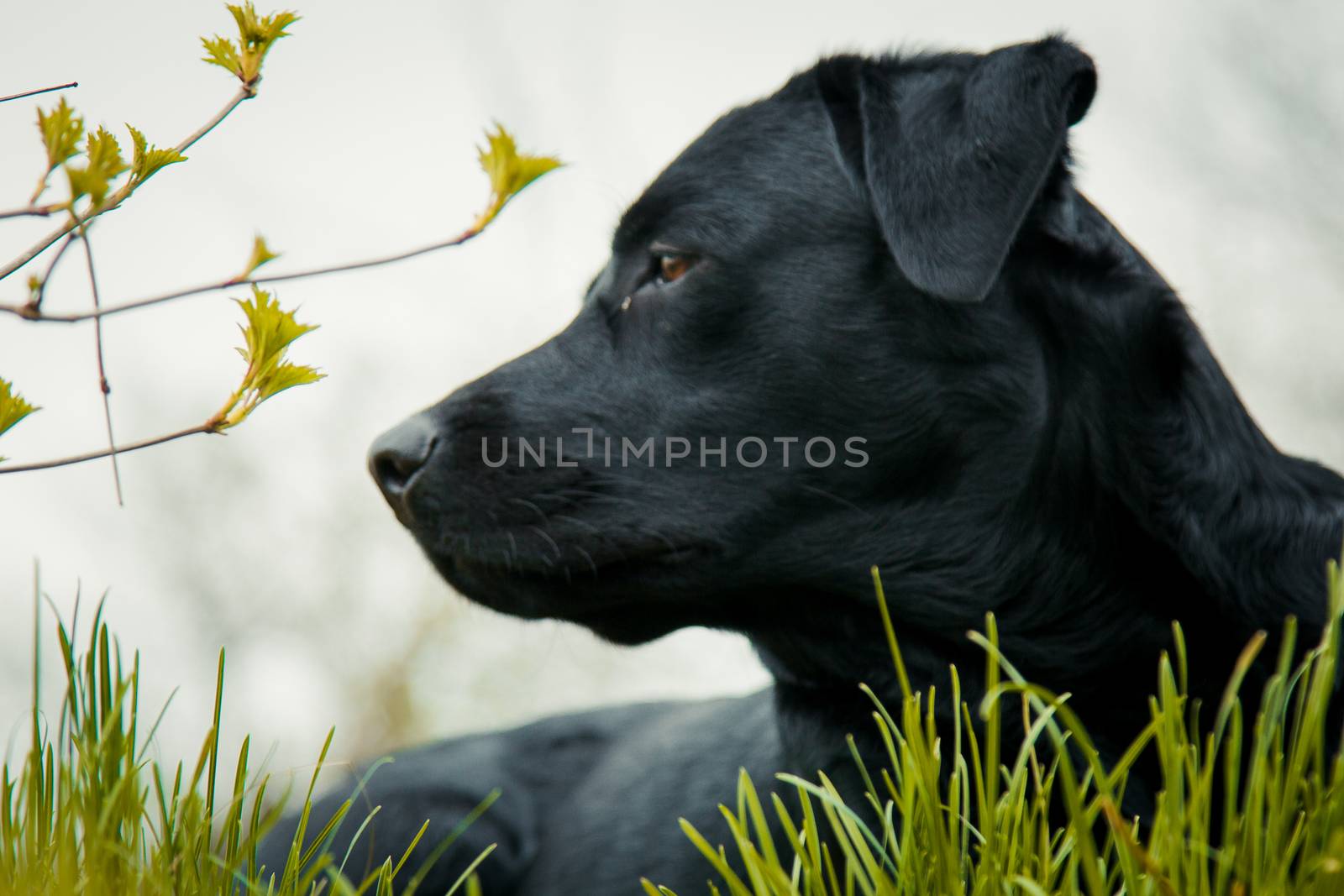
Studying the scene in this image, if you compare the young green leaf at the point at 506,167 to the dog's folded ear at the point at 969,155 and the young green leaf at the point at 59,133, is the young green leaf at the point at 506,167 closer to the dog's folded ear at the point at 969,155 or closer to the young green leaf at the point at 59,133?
the young green leaf at the point at 59,133

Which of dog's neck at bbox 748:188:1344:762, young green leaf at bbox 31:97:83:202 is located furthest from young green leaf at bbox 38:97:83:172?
dog's neck at bbox 748:188:1344:762

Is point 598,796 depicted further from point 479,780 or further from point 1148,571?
point 1148,571

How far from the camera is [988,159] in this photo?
1928 millimetres

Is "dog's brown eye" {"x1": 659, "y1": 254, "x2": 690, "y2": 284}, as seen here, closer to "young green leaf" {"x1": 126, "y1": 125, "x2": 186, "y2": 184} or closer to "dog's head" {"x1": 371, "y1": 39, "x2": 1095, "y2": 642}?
"dog's head" {"x1": 371, "y1": 39, "x2": 1095, "y2": 642}

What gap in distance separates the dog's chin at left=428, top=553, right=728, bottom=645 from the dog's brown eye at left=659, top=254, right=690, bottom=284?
49 centimetres

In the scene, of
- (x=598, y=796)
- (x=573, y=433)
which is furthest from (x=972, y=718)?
(x=598, y=796)

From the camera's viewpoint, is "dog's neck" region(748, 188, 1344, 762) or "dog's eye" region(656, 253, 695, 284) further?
"dog's eye" region(656, 253, 695, 284)

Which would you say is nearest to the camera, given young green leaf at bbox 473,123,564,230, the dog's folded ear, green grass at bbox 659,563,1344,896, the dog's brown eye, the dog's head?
green grass at bbox 659,563,1344,896

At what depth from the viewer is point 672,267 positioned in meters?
2.14

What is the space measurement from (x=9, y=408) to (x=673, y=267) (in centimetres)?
118

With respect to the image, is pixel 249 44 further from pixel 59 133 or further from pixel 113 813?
pixel 113 813

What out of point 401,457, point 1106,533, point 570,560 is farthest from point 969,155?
point 401,457

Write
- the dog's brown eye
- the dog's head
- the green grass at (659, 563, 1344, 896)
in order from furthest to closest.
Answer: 1. the dog's brown eye
2. the dog's head
3. the green grass at (659, 563, 1344, 896)

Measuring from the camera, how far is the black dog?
191cm
